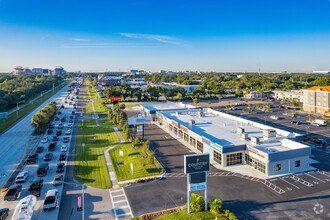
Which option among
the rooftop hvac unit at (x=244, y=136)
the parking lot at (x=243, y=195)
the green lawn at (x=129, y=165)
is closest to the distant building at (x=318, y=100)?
the rooftop hvac unit at (x=244, y=136)

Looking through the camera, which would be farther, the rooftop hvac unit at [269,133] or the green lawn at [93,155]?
the rooftop hvac unit at [269,133]

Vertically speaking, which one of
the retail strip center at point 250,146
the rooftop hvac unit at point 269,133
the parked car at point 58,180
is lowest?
the parked car at point 58,180

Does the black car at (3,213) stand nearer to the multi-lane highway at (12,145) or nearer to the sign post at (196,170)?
the multi-lane highway at (12,145)

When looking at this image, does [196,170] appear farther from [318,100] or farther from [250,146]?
[318,100]

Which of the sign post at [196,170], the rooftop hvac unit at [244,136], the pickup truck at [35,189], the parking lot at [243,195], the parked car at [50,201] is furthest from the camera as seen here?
the rooftop hvac unit at [244,136]

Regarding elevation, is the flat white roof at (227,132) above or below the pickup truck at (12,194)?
above

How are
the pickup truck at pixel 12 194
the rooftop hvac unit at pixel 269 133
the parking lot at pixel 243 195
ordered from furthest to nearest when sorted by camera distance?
the rooftop hvac unit at pixel 269 133 < the pickup truck at pixel 12 194 < the parking lot at pixel 243 195

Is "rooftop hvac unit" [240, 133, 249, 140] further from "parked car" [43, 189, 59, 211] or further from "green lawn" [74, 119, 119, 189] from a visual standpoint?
"parked car" [43, 189, 59, 211]
